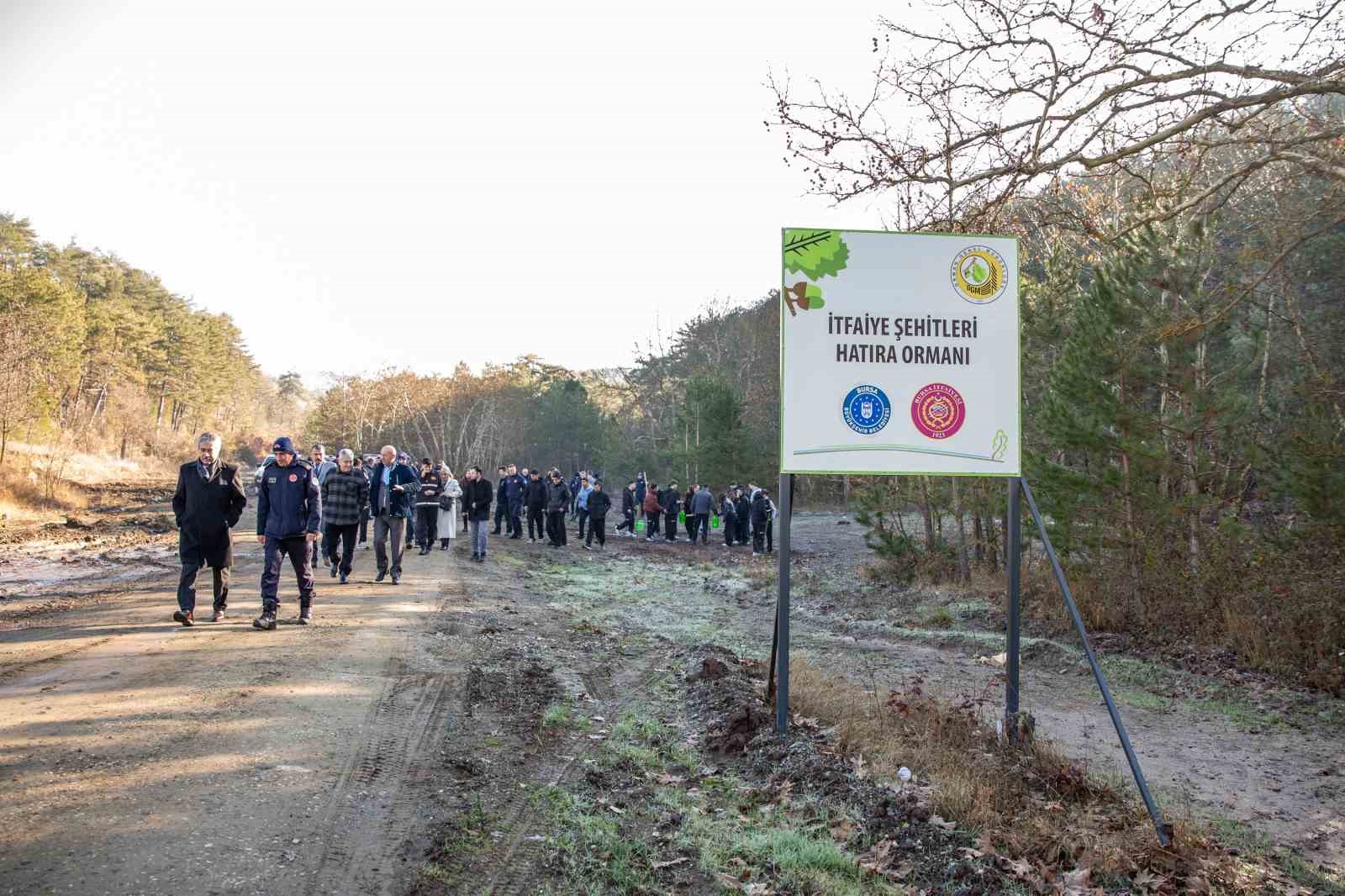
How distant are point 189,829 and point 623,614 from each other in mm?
9172

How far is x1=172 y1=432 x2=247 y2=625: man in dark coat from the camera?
8.45 meters

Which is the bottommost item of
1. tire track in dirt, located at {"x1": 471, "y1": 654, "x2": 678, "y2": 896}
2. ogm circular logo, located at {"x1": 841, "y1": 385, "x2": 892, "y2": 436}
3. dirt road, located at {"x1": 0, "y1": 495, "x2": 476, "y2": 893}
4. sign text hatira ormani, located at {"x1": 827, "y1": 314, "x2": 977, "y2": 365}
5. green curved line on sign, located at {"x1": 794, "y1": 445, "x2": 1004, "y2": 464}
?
tire track in dirt, located at {"x1": 471, "y1": 654, "x2": 678, "y2": 896}

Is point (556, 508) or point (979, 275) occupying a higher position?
point (979, 275)

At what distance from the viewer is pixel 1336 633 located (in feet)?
31.3

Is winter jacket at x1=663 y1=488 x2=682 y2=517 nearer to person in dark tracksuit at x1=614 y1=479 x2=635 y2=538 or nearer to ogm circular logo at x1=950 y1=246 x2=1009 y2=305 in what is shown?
person in dark tracksuit at x1=614 y1=479 x2=635 y2=538

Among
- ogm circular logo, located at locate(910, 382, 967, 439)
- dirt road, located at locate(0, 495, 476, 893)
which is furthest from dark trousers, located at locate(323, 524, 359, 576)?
ogm circular logo, located at locate(910, 382, 967, 439)

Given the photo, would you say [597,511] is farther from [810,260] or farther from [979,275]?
[979,275]

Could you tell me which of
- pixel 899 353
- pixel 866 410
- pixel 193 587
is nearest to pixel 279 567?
pixel 193 587

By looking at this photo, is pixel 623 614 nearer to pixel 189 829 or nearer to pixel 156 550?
pixel 189 829

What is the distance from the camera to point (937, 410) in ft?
20.8

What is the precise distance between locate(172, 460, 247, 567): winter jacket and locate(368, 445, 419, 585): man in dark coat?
425cm

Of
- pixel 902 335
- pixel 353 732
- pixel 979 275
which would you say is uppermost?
pixel 979 275

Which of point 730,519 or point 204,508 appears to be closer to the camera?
point 204,508

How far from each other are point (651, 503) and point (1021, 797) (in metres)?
23.1
